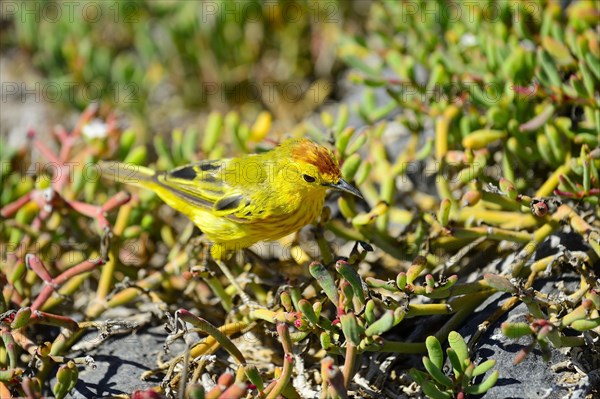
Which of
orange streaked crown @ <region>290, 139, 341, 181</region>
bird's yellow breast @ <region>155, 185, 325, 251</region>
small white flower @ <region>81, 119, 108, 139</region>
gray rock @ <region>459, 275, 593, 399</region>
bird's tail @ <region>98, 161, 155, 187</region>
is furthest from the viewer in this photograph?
small white flower @ <region>81, 119, 108, 139</region>

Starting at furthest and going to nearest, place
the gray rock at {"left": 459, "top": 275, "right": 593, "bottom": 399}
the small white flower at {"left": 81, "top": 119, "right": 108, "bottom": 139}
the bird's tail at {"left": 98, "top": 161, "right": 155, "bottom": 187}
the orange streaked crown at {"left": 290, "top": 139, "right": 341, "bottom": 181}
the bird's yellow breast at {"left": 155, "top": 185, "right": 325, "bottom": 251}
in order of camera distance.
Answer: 1. the small white flower at {"left": 81, "top": 119, "right": 108, "bottom": 139}
2. the bird's tail at {"left": 98, "top": 161, "right": 155, "bottom": 187}
3. the bird's yellow breast at {"left": 155, "top": 185, "right": 325, "bottom": 251}
4. the orange streaked crown at {"left": 290, "top": 139, "right": 341, "bottom": 181}
5. the gray rock at {"left": 459, "top": 275, "right": 593, "bottom": 399}

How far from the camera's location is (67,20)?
584 centimetres

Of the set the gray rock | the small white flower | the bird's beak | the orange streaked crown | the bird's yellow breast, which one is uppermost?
the orange streaked crown

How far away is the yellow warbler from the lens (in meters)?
3.57

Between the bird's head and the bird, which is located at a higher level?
the bird's head

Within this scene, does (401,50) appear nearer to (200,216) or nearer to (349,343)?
(200,216)

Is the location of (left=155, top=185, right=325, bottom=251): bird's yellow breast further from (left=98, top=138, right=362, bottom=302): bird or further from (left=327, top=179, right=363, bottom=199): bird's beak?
(left=327, top=179, right=363, bottom=199): bird's beak

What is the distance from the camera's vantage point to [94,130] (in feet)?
15.0

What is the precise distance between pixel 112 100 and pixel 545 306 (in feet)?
13.0

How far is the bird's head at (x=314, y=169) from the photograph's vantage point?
350cm

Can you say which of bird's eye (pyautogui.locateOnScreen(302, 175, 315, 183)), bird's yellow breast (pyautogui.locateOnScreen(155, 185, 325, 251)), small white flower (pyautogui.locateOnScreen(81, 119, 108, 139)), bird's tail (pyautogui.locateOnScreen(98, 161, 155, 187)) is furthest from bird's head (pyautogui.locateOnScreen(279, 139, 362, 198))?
small white flower (pyautogui.locateOnScreen(81, 119, 108, 139))

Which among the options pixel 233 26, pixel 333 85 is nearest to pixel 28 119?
pixel 233 26

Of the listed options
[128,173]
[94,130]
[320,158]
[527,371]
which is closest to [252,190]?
→ [320,158]

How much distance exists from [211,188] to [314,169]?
76 centimetres
